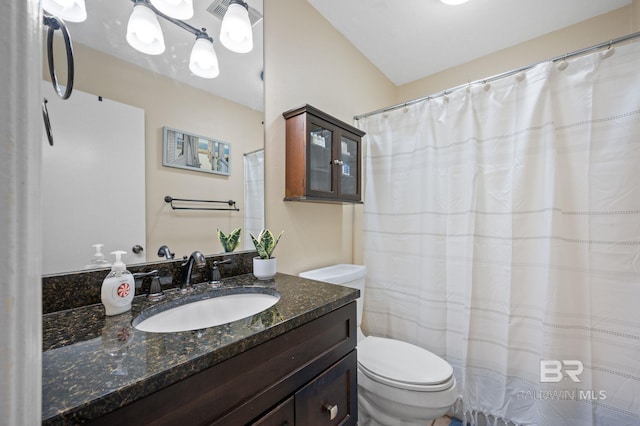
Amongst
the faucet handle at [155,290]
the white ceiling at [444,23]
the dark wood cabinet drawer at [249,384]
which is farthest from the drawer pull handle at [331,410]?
the white ceiling at [444,23]

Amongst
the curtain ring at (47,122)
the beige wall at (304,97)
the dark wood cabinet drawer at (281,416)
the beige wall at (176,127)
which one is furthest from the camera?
the beige wall at (304,97)

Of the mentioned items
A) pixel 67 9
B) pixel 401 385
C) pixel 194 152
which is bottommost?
pixel 401 385

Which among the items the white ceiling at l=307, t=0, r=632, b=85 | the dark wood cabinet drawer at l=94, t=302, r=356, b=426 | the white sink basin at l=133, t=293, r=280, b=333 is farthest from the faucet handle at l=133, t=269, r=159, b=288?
the white ceiling at l=307, t=0, r=632, b=85

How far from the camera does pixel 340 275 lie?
4.92ft

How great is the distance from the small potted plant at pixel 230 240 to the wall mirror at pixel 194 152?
0.91 feet

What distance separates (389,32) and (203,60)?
4.29 feet

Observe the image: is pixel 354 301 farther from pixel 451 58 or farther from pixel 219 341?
pixel 451 58

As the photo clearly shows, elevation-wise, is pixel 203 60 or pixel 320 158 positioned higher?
pixel 203 60

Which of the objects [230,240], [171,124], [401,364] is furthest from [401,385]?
[171,124]

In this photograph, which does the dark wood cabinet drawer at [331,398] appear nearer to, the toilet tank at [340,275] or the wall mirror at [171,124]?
the toilet tank at [340,275]

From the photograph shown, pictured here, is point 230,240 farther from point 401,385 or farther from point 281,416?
point 401,385

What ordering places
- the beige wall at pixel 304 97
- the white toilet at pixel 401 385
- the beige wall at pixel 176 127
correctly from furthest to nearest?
1. the beige wall at pixel 304 97
2. the white toilet at pixel 401 385
3. the beige wall at pixel 176 127

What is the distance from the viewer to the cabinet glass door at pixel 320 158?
144cm

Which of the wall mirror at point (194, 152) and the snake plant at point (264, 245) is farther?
the snake plant at point (264, 245)
